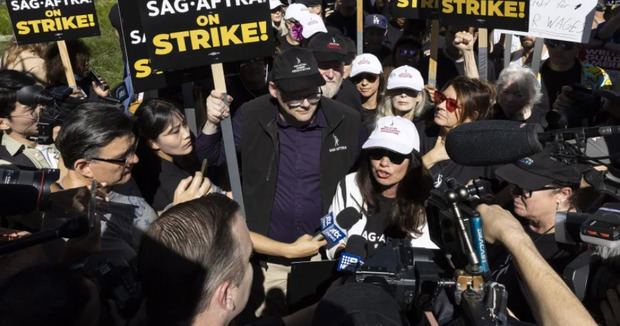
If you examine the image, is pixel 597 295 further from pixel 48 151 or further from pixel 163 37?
pixel 48 151

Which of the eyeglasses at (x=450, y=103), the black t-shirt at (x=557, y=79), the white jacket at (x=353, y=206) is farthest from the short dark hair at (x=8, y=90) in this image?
the black t-shirt at (x=557, y=79)

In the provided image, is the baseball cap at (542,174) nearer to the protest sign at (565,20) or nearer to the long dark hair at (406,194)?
the long dark hair at (406,194)

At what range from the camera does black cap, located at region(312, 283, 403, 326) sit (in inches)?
59.2

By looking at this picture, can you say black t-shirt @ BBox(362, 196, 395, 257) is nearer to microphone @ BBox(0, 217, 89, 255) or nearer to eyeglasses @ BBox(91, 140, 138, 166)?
eyeglasses @ BBox(91, 140, 138, 166)

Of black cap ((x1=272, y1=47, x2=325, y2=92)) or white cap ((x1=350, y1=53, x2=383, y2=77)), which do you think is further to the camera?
white cap ((x1=350, y1=53, x2=383, y2=77))

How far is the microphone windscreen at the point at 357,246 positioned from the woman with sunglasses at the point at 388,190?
28 centimetres

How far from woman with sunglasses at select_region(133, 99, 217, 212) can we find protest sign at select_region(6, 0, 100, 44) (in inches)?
90.0

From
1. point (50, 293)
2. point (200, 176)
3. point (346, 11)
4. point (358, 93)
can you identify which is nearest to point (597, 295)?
point (50, 293)

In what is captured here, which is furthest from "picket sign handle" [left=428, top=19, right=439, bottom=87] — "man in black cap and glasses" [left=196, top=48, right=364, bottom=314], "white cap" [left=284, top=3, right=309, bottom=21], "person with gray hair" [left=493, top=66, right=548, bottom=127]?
"man in black cap and glasses" [left=196, top=48, right=364, bottom=314]

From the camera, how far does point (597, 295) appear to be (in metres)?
1.99

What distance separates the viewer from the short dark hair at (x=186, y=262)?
5.41ft

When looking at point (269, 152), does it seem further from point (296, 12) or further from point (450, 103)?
point (296, 12)

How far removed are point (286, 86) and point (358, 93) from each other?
5.37ft

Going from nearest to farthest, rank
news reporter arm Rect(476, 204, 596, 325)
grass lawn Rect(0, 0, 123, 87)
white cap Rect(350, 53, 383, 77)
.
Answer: news reporter arm Rect(476, 204, 596, 325)
white cap Rect(350, 53, 383, 77)
grass lawn Rect(0, 0, 123, 87)
